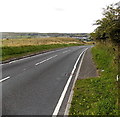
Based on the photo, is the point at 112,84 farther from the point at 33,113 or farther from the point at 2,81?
the point at 2,81

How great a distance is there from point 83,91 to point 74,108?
6.48 feet

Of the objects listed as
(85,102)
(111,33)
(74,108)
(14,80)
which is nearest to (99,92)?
(85,102)

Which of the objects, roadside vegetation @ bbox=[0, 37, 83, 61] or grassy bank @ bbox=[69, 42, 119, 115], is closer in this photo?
grassy bank @ bbox=[69, 42, 119, 115]

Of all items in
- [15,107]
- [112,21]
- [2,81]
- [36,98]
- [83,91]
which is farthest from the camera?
[112,21]

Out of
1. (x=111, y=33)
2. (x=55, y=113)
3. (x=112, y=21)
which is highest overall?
(x=112, y=21)

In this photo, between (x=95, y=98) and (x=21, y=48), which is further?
(x=21, y=48)

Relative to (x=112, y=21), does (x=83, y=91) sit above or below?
below

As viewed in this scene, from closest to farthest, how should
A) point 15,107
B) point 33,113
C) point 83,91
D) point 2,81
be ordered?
point 33,113 → point 15,107 → point 83,91 → point 2,81

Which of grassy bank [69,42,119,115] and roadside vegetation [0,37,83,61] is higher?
roadside vegetation [0,37,83,61]

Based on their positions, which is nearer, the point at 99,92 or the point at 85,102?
the point at 85,102

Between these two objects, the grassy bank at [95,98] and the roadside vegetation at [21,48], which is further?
the roadside vegetation at [21,48]

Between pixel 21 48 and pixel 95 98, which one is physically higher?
pixel 21 48

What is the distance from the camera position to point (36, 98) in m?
7.51

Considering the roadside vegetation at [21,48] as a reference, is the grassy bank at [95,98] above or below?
below
